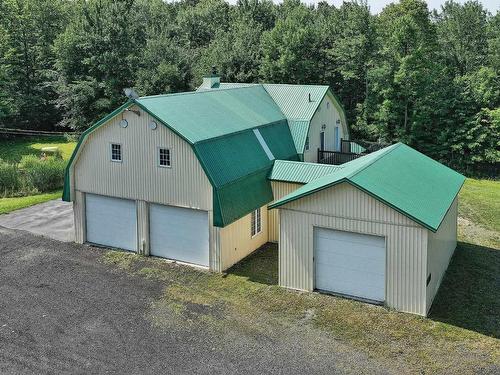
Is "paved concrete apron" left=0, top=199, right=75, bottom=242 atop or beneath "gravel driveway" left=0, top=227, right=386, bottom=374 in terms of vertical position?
atop

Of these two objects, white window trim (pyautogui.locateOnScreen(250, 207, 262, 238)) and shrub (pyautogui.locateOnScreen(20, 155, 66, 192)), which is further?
shrub (pyautogui.locateOnScreen(20, 155, 66, 192))

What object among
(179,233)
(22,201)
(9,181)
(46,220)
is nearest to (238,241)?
(179,233)

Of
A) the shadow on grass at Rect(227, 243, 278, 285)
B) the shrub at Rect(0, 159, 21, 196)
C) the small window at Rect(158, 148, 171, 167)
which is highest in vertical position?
the small window at Rect(158, 148, 171, 167)

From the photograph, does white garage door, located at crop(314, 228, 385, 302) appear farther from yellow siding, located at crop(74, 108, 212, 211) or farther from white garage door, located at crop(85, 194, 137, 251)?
white garage door, located at crop(85, 194, 137, 251)

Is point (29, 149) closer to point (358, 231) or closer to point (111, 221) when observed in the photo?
point (111, 221)

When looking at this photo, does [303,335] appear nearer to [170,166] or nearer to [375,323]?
[375,323]

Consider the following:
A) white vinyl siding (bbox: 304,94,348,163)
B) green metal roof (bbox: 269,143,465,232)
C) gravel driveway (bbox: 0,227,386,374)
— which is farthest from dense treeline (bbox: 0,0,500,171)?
gravel driveway (bbox: 0,227,386,374)

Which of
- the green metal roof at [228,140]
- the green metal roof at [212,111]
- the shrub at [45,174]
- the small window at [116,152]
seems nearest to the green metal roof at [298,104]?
→ the green metal roof at [212,111]

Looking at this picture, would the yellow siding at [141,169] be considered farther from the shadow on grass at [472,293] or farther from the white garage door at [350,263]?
the shadow on grass at [472,293]
